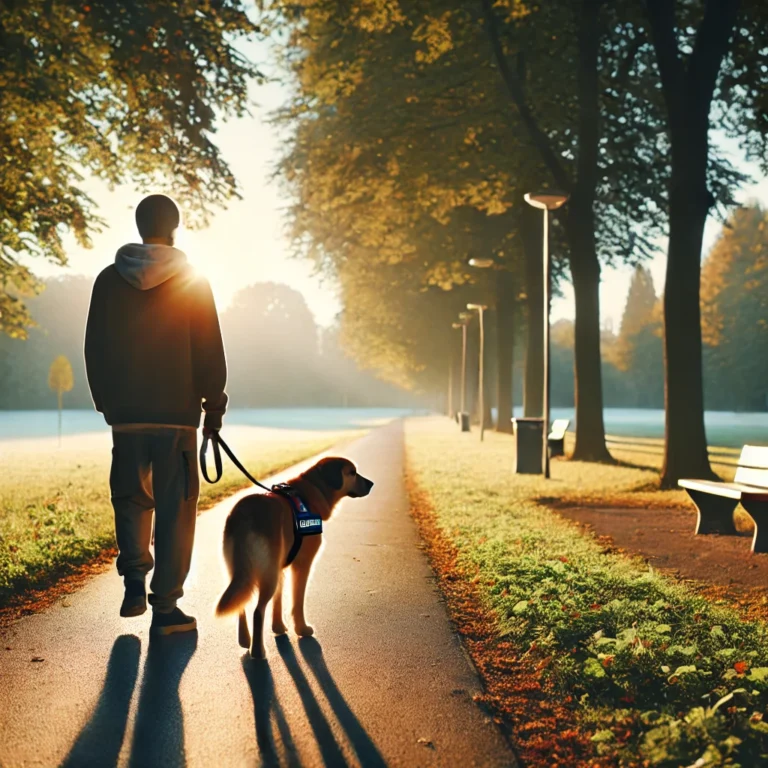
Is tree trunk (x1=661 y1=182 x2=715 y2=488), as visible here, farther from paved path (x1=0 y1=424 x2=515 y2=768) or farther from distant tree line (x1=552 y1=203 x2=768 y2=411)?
distant tree line (x1=552 y1=203 x2=768 y2=411)

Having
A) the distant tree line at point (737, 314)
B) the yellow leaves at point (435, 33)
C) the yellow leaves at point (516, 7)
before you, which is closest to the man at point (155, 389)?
the yellow leaves at point (516, 7)

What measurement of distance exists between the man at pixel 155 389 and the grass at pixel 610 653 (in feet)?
6.20

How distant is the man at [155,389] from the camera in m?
4.75

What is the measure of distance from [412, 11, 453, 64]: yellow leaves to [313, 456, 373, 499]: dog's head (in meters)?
11.9

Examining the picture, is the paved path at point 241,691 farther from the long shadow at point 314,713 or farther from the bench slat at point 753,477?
the bench slat at point 753,477

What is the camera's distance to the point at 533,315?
2480 centimetres

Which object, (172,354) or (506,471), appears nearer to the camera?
(172,354)

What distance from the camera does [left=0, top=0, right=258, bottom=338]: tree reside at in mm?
11078

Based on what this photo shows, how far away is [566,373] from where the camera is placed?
105375mm

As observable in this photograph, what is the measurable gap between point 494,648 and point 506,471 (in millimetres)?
12172

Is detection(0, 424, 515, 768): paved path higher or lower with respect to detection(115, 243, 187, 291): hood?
lower

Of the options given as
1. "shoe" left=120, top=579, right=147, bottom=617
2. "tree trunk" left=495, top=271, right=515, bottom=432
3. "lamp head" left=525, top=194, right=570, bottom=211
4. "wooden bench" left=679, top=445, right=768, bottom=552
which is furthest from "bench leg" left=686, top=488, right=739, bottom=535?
"tree trunk" left=495, top=271, right=515, bottom=432

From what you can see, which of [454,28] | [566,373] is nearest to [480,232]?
[454,28]

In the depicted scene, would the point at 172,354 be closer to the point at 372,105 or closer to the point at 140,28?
the point at 140,28
